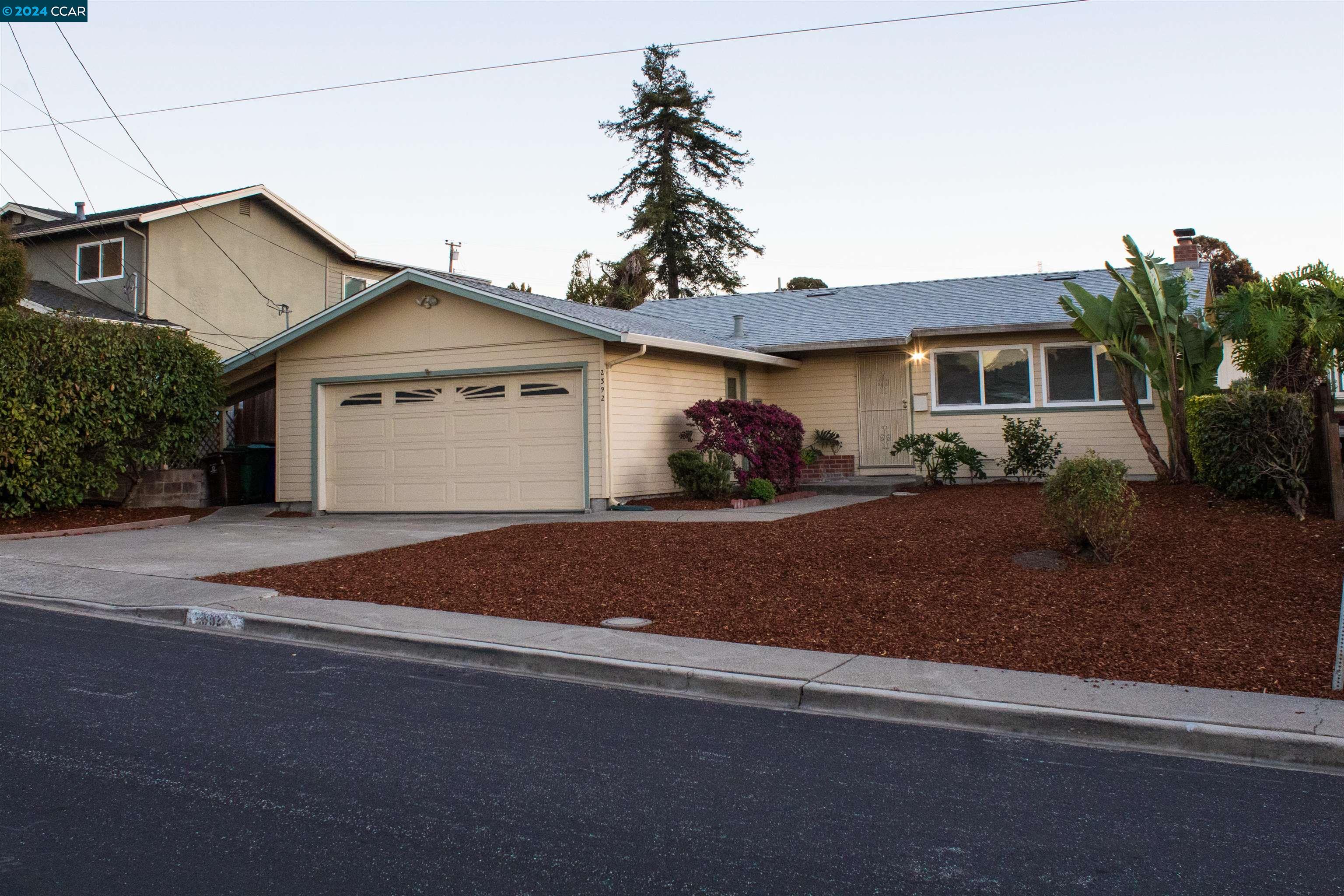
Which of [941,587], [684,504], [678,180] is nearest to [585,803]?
[941,587]

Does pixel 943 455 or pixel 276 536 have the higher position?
pixel 943 455

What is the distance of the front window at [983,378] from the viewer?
1894 centimetres

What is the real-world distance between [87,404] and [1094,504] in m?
13.4

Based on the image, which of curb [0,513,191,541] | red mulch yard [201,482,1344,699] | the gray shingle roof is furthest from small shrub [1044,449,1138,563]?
curb [0,513,191,541]

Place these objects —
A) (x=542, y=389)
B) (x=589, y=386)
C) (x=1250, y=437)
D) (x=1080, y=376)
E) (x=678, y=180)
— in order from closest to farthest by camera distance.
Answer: (x=1250, y=437) → (x=589, y=386) → (x=542, y=389) → (x=1080, y=376) → (x=678, y=180)

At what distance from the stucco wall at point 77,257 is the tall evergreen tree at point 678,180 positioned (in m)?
23.1

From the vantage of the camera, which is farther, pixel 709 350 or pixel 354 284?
pixel 354 284

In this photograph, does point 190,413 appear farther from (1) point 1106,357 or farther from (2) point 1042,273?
(2) point 1042,273

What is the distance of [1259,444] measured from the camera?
461 inches

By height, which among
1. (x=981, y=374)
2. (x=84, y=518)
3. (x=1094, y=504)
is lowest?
(x=84, y=518)

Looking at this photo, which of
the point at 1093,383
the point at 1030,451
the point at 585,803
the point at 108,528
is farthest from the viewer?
the point at 1093,383

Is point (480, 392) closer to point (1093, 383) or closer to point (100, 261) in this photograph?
point (1093, 383)

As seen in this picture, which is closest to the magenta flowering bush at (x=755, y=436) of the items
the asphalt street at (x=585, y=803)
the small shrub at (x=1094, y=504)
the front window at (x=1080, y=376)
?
the front window at (x=1080, y=376)

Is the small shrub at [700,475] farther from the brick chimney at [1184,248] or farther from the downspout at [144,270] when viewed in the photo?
the downspout at [144,270]
